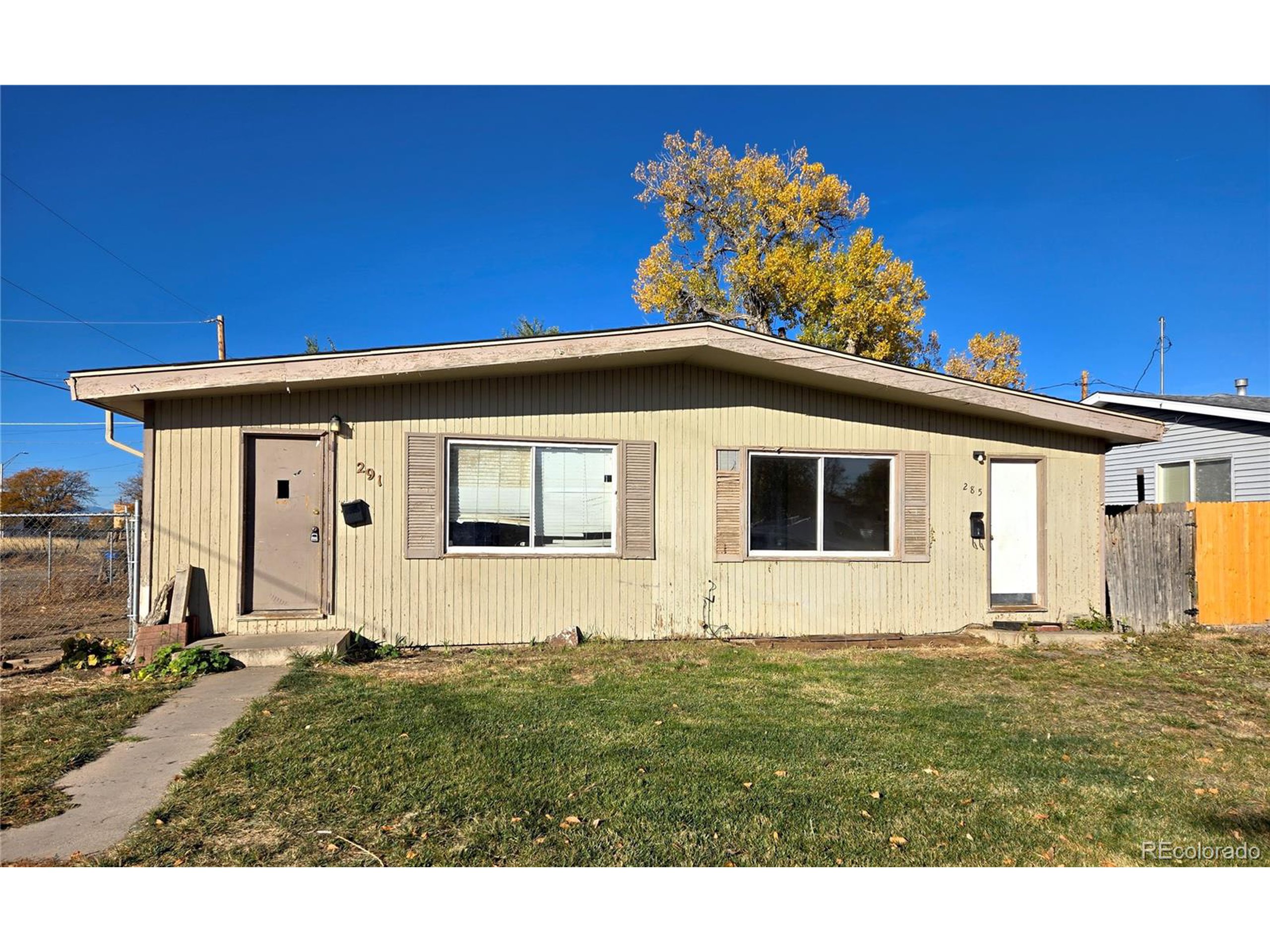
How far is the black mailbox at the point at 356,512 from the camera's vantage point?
716 cm

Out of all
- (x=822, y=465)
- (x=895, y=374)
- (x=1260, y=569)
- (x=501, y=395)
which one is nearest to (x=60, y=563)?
(x=501, y=395)

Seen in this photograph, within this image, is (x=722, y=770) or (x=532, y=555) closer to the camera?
(x=722, y=770)

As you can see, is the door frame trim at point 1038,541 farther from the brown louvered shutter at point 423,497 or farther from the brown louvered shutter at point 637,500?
the brown louvered shutter at point 423,497

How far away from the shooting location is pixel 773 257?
20.9 m

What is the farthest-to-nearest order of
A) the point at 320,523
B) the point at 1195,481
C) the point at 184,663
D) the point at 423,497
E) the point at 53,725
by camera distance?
the point at 1195,481
the point at 423,497
the point at 320,523
the point at 184,663
the point at 53,725

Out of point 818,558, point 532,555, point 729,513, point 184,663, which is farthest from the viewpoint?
point 818,558

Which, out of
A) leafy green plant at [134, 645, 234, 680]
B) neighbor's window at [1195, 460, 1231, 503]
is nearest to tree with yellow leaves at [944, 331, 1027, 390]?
neighbor's window at [1195, 460, 1231, 503]

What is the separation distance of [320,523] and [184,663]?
1.70m

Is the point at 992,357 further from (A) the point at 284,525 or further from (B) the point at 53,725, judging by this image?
(B) the point at 53,725

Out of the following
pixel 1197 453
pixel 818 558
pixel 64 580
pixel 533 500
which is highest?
pixel 1197 453

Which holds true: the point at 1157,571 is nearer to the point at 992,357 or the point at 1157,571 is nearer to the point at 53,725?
the point at 53,725

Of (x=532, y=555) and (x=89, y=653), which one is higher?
(x=532, y=555)

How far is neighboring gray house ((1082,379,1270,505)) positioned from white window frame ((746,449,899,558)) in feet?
15.3

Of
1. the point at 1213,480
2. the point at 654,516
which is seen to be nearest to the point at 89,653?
the point at 654,516
